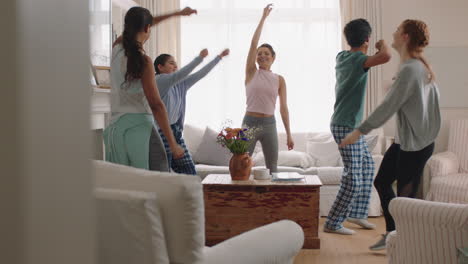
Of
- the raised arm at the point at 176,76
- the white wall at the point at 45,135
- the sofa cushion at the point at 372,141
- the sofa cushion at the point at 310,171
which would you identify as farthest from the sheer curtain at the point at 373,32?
the white wall at the point at 45,135

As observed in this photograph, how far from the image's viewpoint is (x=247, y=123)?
14.2 ft

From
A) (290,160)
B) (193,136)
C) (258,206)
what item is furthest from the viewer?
(193,136)

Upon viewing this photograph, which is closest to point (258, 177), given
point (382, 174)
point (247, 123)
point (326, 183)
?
point (247, 123)

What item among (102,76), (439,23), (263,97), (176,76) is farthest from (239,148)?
(439,23)

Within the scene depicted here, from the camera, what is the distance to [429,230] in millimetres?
2148

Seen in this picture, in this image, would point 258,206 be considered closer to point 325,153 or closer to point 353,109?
point 353,109

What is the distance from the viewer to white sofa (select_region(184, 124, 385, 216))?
5.20 meters

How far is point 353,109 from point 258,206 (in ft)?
2.98

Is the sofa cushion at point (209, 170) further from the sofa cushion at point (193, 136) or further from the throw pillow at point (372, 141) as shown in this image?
the throw pillow at point (372, 141)

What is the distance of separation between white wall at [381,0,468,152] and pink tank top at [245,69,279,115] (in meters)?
2.26

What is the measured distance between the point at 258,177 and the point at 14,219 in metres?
3.66

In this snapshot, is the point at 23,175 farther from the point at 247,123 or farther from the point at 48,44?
the point at 247,123

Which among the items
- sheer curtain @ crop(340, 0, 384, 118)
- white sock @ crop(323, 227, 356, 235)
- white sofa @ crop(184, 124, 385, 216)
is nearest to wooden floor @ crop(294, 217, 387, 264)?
white sock @ crop(323, 227, 356, 235)

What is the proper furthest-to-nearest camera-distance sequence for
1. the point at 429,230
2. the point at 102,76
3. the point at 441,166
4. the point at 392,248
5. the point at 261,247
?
the point at 441,166
the point at 102,76
the point at 392,248
the point at 429,230
the point at 261,247
